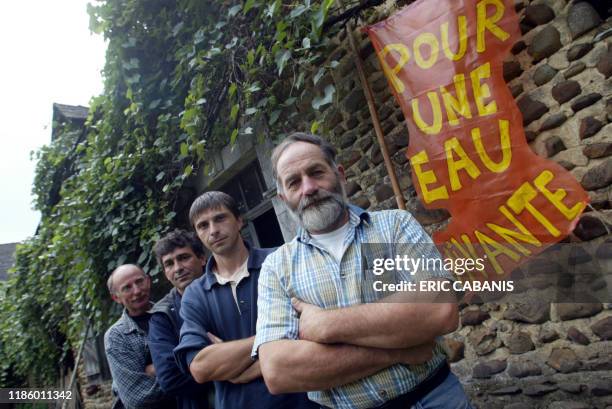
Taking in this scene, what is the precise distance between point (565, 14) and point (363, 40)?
127cm

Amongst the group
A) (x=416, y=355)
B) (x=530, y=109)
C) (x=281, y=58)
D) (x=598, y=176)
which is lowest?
(x=416, y=355)

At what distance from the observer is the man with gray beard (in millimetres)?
1186

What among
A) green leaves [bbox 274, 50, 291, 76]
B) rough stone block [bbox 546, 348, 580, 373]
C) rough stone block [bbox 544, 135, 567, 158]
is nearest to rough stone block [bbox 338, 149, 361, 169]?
green leaves [bbox 274, 50, 291, 76]

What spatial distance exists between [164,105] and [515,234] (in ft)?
11.8

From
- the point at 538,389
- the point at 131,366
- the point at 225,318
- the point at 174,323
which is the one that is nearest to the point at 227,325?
the point at 225,318

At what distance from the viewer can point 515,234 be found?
2010 millimetres

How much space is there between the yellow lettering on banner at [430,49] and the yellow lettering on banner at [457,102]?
0.17 metres

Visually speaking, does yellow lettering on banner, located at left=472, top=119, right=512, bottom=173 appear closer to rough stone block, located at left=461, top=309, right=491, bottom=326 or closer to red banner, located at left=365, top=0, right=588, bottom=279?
red banner, located at left=365, top=0, right=588, bottom=279

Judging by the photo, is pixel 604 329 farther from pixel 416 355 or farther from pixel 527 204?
pixel 416 355

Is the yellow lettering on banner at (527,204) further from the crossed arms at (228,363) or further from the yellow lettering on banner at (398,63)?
the crossed arms at (228,363)

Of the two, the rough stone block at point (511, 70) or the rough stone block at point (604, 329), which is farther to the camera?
the rough stone block at point (511, 70)

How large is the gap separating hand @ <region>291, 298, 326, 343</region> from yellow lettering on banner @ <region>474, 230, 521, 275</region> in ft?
4.01

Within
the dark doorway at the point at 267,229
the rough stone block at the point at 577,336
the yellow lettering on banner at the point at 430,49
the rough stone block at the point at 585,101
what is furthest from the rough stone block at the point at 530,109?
the dark doorway at the point at 267,229

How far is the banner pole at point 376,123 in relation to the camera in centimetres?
263
